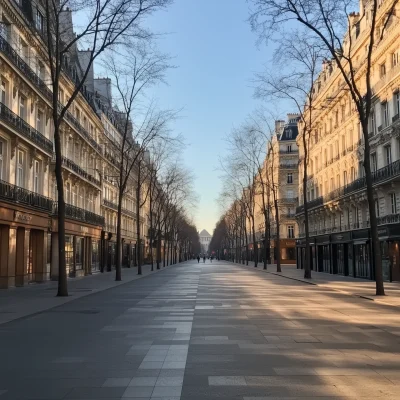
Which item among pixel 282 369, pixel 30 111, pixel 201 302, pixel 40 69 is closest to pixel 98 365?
pixel 282 369

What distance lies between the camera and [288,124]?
83938 millimetres

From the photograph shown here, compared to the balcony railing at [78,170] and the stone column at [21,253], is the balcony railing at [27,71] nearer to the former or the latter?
the balcony railing at [78,170]

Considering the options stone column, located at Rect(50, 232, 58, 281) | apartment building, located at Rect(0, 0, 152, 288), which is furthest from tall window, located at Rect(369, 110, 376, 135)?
stone column, located at Rect(50, 232, 58, 281)

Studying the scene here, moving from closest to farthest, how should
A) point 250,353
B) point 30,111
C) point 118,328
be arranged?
1. point 250,353
2. point 118,328
3. point 30,111

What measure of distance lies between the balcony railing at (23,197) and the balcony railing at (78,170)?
4616mm

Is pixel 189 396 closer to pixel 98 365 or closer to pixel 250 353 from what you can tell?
pixel 98 365

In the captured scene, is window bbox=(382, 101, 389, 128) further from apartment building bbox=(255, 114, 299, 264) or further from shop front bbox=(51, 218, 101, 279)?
apartment building bbox=(255, 114, 299, 264)

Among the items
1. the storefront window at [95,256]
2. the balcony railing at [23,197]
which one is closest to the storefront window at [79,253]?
the storefront window at [95,256]

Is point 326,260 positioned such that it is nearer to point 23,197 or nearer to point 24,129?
point 23,197

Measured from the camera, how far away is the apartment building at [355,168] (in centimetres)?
3034

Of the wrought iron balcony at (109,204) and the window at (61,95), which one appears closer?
the window at (61,95)

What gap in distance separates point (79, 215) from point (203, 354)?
1262 inches

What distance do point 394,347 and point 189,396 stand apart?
5.09m

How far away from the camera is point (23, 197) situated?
89.5 ft
